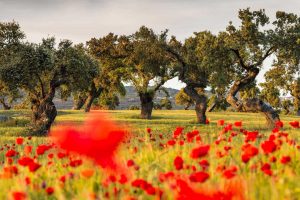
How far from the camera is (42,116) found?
3394 centimetres

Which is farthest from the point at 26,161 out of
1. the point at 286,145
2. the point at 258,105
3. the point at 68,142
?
the point at 258,105

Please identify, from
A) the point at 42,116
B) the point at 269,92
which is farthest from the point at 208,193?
the point at 269,92

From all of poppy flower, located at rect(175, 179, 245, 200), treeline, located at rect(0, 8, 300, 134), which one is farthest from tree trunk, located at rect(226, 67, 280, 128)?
poppy flower, located at rect(175, 179, 245, 200)

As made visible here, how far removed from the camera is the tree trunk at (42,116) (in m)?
33.5

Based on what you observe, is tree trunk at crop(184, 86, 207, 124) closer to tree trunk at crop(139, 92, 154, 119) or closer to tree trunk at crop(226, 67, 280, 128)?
tree trunk at crop(226, 67, 280, 128)

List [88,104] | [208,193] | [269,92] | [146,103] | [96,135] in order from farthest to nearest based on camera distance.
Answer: [269,92] < [88,104] < [146,103] < [96,135] < [208,193]

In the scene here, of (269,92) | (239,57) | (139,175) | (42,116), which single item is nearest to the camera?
(139,175)

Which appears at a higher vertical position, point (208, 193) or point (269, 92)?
point (269, 92)

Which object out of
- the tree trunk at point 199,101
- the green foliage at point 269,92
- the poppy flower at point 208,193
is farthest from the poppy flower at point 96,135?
the green foliage at point 269,92

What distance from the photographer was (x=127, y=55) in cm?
5659

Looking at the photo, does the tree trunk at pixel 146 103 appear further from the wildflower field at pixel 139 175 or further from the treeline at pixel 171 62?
the wildflower field at pixel 139 175

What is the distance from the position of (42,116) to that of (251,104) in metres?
17.0

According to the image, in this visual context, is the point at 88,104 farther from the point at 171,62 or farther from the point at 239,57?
the point at 239,57

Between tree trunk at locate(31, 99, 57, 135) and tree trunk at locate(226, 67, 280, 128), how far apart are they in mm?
15474
